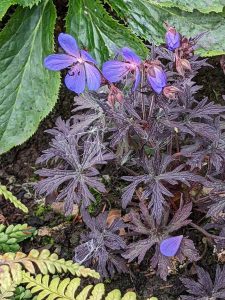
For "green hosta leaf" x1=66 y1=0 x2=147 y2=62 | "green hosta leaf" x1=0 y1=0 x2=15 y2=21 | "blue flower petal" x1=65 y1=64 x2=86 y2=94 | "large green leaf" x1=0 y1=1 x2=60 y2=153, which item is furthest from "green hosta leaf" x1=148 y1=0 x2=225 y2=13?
"blue flower petal" x1=65 y1=64 x2=86 y2=94

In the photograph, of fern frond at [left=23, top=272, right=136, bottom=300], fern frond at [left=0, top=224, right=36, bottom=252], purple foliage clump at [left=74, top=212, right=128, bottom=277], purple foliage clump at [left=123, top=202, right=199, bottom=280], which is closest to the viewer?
fern frond at [left=23, top=272, right=136, bottom=300]

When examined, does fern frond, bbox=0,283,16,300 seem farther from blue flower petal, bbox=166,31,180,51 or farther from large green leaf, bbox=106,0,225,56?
large green leaf, bbox=106,0,225,56

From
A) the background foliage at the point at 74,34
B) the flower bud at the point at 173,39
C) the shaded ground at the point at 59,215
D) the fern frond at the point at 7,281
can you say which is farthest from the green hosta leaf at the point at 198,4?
the fern frond at the point at 7,281

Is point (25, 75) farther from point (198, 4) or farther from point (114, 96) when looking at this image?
point (114, 96)

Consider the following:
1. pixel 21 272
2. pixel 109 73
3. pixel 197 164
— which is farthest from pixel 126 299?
pixel 109 73

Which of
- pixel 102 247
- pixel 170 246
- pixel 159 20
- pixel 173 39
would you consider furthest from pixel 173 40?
pixel 159 20

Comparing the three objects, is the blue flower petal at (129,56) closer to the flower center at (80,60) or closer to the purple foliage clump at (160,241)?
the flower center at (80,60)

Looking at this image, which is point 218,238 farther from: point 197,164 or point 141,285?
point 141,285
